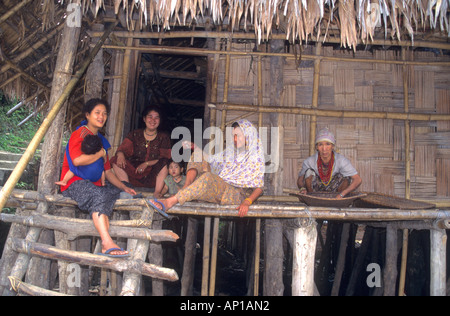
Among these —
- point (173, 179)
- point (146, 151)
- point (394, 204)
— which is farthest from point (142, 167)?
point (394, 204)

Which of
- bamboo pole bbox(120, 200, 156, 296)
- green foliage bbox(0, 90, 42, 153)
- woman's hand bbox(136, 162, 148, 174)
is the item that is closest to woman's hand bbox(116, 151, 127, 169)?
woman's hand bbox(136, 162, 148, 174)

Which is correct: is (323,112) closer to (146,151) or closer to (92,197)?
(146,151)

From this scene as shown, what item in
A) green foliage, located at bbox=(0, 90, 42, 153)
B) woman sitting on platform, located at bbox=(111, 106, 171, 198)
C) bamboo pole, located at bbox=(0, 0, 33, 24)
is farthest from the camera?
green foliage, located at bbox=(0, 90, 42, 153)

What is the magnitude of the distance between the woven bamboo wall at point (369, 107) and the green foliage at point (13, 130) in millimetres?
5654

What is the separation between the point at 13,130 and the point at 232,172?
8.00 meters

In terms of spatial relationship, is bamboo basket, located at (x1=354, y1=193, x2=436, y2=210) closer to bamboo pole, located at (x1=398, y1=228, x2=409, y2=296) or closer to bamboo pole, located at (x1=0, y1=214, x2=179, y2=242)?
bamboo pole, located at (x1=398, y1=228, x2=409, y2=296)

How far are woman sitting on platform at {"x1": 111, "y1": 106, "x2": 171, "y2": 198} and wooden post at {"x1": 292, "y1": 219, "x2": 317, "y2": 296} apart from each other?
1669mm

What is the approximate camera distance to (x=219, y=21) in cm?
415

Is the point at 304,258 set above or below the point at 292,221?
below

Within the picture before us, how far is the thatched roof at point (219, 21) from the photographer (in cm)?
349

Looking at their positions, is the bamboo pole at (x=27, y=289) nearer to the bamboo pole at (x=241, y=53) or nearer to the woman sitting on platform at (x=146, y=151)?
the woman sitting on platform at (x=146, y=151)

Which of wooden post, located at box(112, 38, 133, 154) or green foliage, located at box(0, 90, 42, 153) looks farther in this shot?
green foliage, located at box(0, 90, 42, 153)

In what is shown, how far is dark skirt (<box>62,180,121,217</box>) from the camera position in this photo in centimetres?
296

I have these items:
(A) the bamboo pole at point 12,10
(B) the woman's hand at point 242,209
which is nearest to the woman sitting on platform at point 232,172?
(B) the woman's hand at point 242,209
